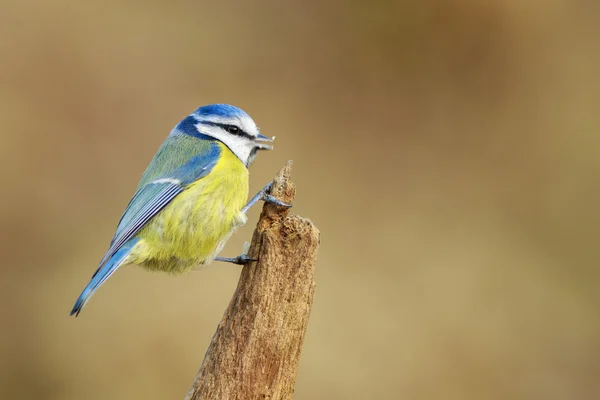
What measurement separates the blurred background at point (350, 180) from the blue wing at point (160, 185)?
1873 millimetres

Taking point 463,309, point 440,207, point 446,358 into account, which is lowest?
point 446,358

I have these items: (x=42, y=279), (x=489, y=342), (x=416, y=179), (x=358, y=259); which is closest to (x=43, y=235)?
(x=42, y=279)

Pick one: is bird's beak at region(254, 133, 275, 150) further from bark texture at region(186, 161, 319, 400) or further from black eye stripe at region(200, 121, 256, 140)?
bark texture at region(186, 161, 319, 400)

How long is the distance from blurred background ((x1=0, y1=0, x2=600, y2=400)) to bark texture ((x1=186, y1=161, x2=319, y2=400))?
2381 mm

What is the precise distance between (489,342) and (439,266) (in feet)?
2.23

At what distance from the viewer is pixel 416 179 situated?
5426 millimetres

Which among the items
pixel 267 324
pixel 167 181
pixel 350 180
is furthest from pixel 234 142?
pixel 350 180

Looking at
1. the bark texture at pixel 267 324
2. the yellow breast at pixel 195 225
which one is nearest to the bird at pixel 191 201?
the yellow breast at pixel 195 225

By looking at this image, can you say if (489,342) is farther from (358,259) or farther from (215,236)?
(215,236)

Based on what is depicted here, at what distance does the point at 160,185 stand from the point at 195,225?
247 millimetres

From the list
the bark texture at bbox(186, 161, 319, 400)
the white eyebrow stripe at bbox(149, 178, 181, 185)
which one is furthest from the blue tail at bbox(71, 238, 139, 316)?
the bark texture at bbox(186, 161, 319, 400)

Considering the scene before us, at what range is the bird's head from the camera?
9.86 feet

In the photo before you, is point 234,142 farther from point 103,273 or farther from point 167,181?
point 103,273

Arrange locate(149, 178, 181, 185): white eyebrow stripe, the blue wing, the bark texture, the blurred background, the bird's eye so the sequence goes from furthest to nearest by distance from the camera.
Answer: the blurred background < the bird's eye < locate(149, 178, 181, 185): white eyebrow stripe < the blue wing < the bark texture
